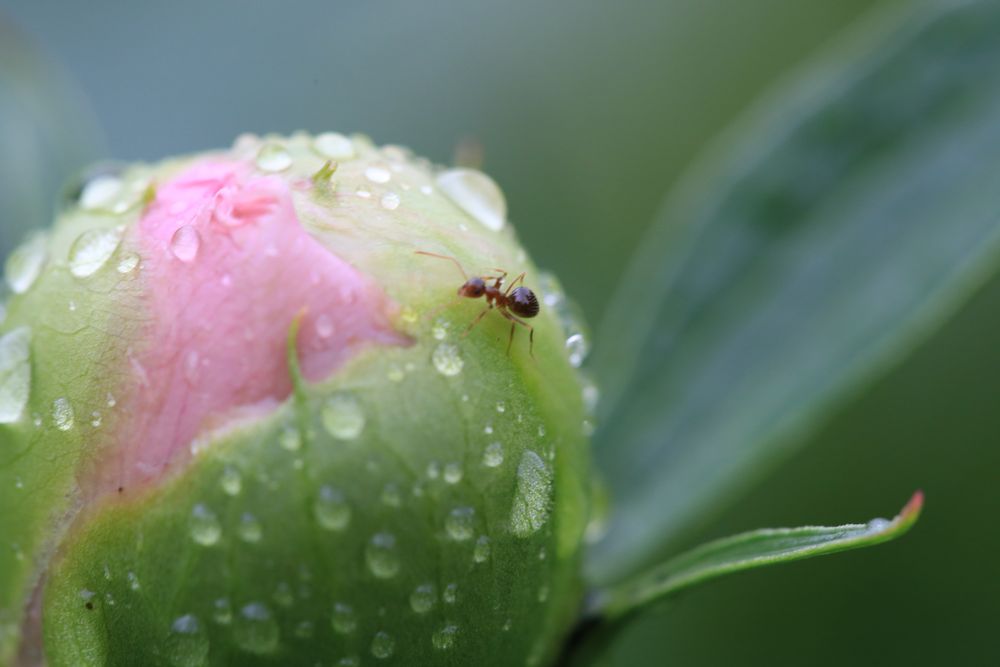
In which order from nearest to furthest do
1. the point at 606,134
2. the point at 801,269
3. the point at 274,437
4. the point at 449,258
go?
the point at 274,437
the point at 449,258
the point at 801,269
the point at 606,134

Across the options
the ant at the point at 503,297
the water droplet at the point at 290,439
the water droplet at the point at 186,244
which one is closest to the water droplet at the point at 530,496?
the ant at the point at 503,297

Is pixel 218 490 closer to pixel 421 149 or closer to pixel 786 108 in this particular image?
pixel 786 108

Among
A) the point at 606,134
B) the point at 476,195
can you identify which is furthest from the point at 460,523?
the point at 606,134

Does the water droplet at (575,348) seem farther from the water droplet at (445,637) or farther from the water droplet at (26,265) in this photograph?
the water droplet at (26,265)

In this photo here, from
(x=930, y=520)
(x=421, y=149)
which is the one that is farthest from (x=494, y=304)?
(x=421, y=149)

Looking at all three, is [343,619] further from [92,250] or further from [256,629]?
[92,250]

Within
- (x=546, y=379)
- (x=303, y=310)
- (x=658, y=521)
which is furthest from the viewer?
(x=658, y=521)
